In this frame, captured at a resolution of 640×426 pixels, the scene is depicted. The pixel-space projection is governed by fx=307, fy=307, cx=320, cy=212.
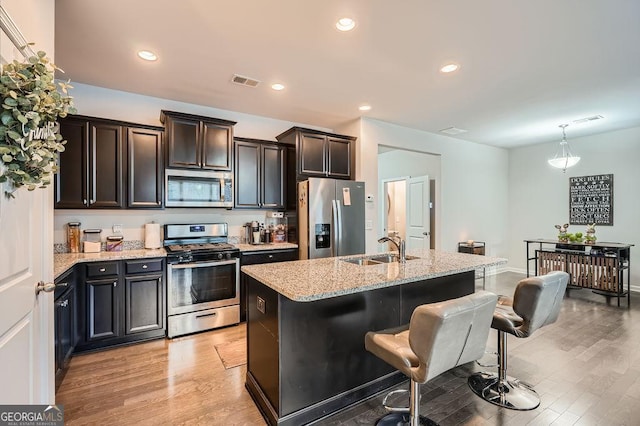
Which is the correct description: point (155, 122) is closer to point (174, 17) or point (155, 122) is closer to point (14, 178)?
point (174, 17)

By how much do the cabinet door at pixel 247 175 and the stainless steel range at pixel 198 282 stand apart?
66 centimetres

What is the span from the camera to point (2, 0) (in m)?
1.30

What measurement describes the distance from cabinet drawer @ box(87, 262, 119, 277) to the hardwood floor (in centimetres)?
77

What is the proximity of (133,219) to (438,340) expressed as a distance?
3595 millimetres

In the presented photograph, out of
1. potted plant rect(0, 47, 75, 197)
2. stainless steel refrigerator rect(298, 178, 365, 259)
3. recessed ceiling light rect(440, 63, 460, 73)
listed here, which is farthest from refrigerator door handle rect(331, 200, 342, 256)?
potted plant rect(0, 47, 75, 197)

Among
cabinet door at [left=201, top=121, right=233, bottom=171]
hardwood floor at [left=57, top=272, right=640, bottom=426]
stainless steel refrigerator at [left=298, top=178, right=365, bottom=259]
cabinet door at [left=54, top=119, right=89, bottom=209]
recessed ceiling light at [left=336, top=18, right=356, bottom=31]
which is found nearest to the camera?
hardwood floor at [left=57, top=272, right=640, bottom=426]

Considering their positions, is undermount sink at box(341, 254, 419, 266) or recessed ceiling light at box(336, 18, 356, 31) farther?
undermount sink at box(341, 254, 419, 266)

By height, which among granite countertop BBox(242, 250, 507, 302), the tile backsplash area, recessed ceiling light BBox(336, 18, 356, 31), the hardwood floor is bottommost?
the hardwood floor

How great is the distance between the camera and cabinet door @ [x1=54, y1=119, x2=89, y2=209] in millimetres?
3057

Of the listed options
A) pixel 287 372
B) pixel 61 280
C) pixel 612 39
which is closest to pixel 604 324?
pixel 612 39

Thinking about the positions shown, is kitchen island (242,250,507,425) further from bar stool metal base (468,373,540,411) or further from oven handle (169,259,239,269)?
oven handle (169,259,239,269)

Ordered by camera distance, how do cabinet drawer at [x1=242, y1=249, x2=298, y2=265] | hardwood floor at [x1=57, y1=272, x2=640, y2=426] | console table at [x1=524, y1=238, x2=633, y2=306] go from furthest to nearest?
console table at [x1=524, y1=238, x2=633, y2=306], cabinet drawer at [x1=242, y1=249, x2=298, y2=265], hardwood floor at [x1=57, y1=272, x2=640, y2=426]

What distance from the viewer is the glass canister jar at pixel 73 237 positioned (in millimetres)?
3266

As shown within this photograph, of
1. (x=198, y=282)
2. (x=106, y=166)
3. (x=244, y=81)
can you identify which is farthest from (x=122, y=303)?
(x=244, y=81)
